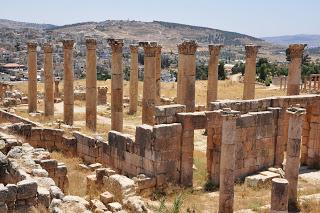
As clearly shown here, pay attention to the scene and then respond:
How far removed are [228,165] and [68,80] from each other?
1573 centimetres

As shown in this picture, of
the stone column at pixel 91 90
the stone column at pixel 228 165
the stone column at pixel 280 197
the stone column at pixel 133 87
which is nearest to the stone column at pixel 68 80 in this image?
the stone column at pixel 91 90

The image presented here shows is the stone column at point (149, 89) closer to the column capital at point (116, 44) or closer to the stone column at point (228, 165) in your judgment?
the column capital at point (116, 44)

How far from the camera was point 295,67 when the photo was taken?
78.3 feet

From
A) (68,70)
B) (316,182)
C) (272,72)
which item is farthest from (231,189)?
(272,72)

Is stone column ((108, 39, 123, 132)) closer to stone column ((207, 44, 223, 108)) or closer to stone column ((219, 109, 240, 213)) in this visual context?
stone column ((207, 44, 223, 108))

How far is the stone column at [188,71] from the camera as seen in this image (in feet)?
73.9

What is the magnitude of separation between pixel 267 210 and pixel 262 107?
19.6 feet

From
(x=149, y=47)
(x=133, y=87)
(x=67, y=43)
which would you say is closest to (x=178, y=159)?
(x=149, y=47)

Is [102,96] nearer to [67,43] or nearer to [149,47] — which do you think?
[67,43]

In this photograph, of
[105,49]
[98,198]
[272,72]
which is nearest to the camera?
[98,198]

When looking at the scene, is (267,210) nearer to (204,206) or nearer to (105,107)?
(204,206)

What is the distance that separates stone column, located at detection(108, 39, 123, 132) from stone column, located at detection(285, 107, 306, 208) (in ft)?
35.8

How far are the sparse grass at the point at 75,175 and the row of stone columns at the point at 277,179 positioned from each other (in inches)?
185

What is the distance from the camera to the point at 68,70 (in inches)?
1067
